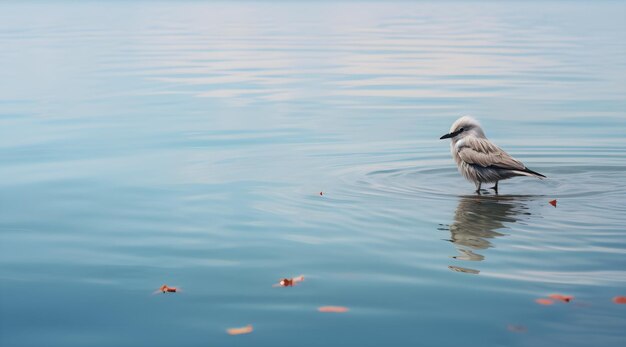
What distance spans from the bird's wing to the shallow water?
0.38 m

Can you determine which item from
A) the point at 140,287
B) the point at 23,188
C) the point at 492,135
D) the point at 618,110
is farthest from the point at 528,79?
the point at 140,287

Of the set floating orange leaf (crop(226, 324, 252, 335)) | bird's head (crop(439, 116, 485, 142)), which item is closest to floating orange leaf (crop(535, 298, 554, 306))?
floating orange leaf (crop(226, 324, 252, 335))

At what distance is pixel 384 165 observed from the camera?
14.1m

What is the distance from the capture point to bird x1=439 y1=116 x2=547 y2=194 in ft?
40.5

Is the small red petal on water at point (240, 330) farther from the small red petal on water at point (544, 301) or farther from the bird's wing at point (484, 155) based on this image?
the bird's wing at point (484, 155)

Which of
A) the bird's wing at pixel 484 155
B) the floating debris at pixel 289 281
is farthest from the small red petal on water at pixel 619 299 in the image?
the bird's wing at pixel 484 155

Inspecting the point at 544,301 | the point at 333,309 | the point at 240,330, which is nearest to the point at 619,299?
the point at 544,301

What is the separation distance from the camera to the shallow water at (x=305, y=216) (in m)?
7.41

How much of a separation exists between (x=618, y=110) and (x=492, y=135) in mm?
4054

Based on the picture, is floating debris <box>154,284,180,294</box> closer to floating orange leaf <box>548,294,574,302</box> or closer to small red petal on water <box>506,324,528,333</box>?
small red petal on water <box>506,324,528,333</box>

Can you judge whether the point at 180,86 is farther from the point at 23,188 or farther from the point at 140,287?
the point at 140,287

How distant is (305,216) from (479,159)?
260cm

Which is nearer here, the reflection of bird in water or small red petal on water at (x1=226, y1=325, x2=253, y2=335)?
small red petal on water at (x1=226, y1=325, x2=253, y2=335)

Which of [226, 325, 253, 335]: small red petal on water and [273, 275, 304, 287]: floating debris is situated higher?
[273, 275, 304, 287]: floating debris
